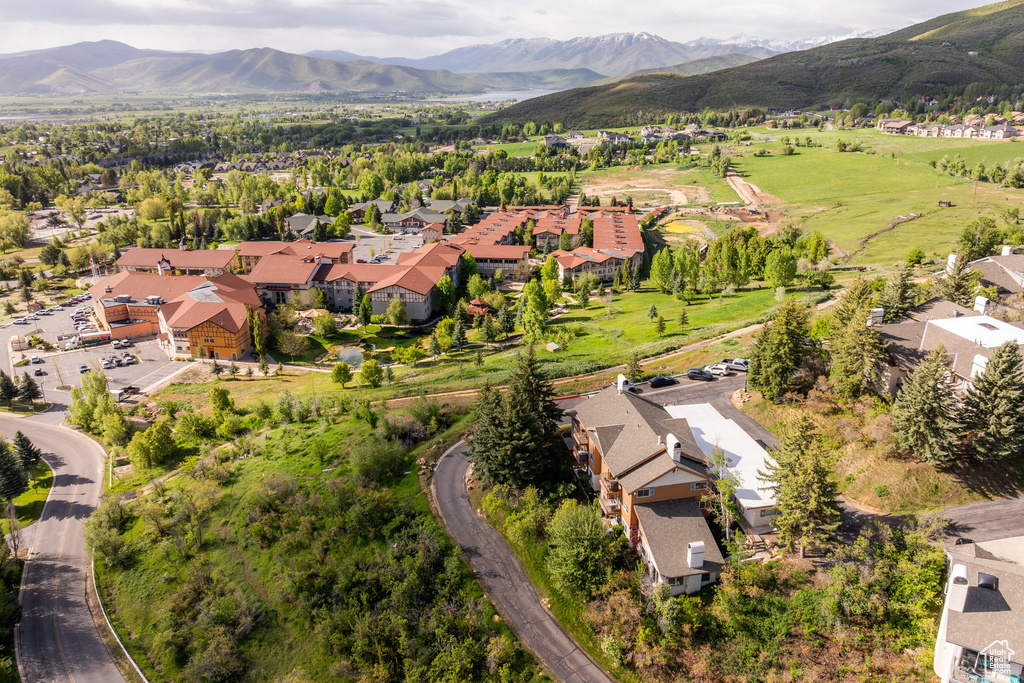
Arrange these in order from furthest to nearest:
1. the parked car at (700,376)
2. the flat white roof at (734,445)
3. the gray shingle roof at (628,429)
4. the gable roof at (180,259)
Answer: the gable roof at (180,259) < the parked car at (700,376) < the gray shingle roof at (628,429) < the flat white roof at (734,445)

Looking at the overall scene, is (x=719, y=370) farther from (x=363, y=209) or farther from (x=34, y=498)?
(x=363, y=209)

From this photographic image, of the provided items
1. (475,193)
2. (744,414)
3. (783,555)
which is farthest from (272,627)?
(475,193)

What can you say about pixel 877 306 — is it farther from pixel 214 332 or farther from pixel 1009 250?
pixel 214 332

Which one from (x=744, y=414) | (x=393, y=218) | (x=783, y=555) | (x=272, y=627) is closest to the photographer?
(x=783, y=555)

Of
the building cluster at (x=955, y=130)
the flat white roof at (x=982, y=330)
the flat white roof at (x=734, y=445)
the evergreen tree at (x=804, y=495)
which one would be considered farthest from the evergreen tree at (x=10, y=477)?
the building cluster at (x=955, y=130)

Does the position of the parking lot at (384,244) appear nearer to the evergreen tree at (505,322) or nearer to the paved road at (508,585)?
the evergreen tree at (505,322)

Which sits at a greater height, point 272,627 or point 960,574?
point 960,574

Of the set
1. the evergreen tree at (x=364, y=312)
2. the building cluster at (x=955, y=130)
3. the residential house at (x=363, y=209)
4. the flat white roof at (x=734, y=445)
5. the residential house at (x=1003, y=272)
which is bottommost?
the evergreen tree at (x=364, y=312)

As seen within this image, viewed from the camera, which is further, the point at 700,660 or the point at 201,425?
the point at 201,425
